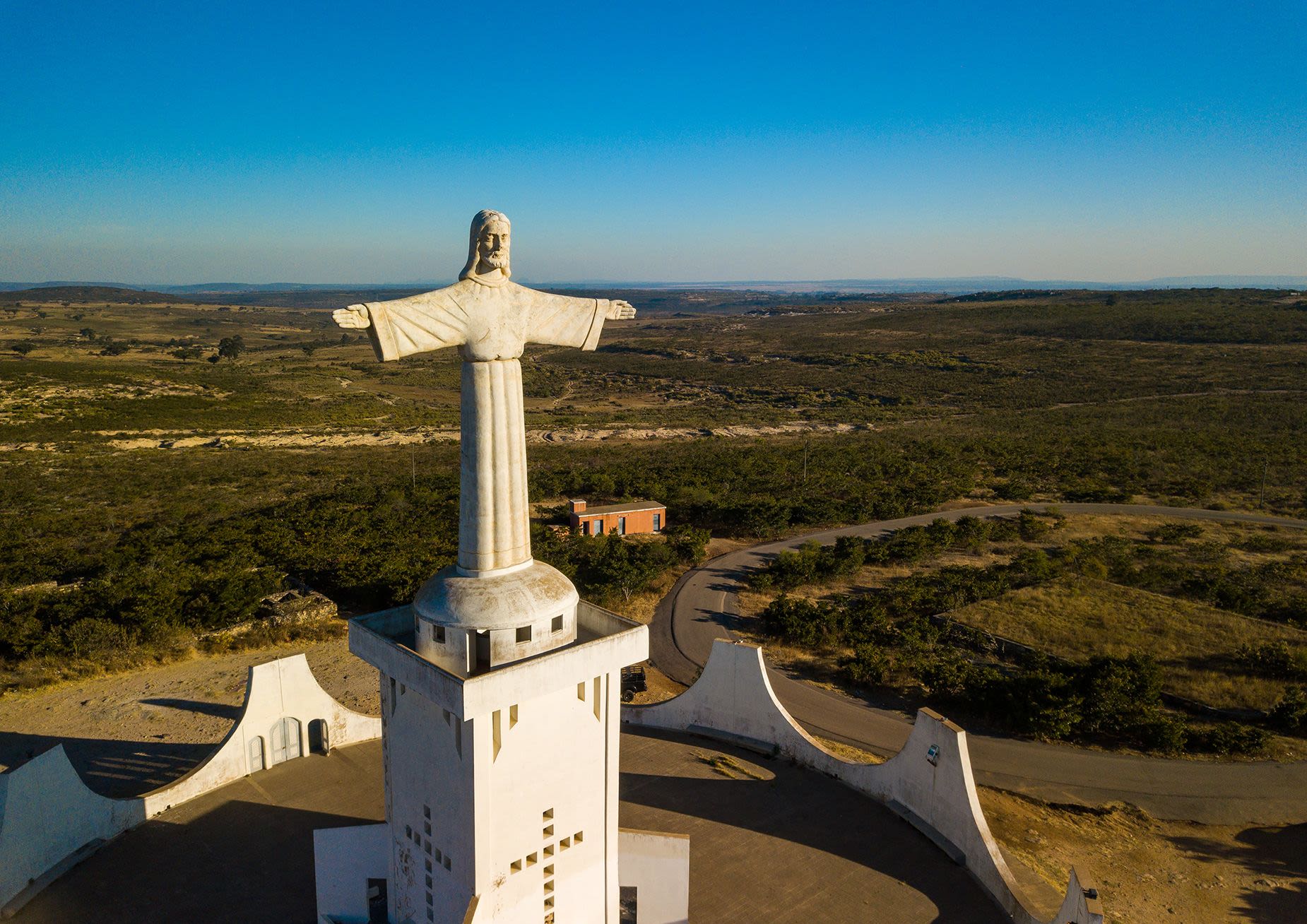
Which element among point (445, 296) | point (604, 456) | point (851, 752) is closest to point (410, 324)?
point (445, 296)

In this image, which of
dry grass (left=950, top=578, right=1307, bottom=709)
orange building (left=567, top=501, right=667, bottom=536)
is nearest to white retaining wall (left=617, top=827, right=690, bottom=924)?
dry grass (left=950, top=578, right=1307, bottom=709)

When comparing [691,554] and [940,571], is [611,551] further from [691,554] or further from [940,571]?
[940,571]

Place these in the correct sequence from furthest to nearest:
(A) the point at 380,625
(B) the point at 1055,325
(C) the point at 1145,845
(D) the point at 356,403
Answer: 1. (B) the point at 1055,325
2. (D) the point at 356,403
3. (C) the point at 1145,845
4. (A) the point at 380,625

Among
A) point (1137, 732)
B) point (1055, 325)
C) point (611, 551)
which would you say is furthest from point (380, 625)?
point (1055, 325)

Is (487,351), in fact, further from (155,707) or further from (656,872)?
(155,707)

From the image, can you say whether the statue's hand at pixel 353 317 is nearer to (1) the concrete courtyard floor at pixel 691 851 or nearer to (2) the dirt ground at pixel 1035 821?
(1) the concrete courtyard floor at pixel 691 851

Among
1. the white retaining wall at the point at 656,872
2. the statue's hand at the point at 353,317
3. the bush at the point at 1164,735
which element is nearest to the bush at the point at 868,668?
the bush at the point at 1164,735
